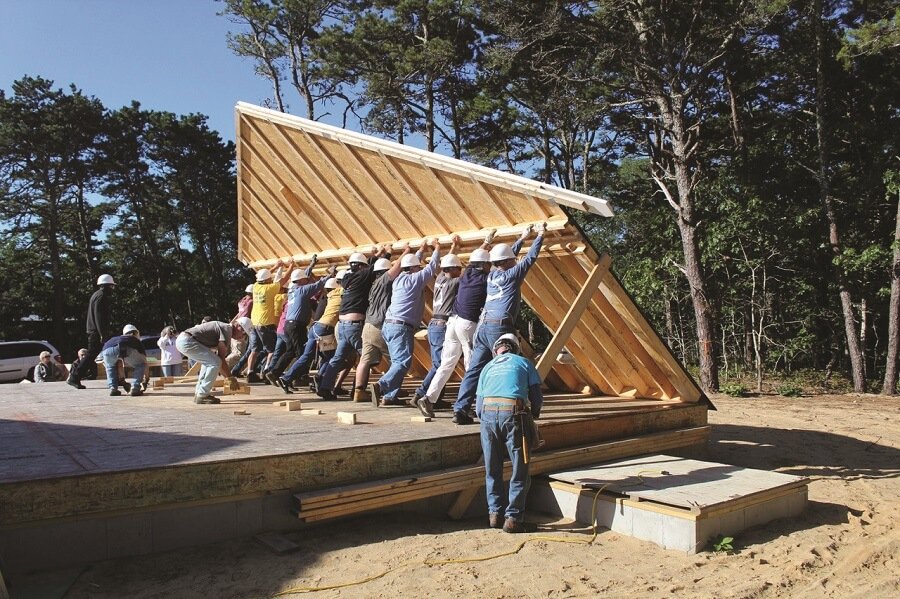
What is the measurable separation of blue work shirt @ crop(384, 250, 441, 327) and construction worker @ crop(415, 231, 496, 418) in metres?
0.50

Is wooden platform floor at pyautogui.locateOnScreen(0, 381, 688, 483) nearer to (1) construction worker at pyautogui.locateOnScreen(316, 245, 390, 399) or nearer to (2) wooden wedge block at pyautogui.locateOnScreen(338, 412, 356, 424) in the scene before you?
(2) wooden wedge block at pyautogui.locateOnScreen(338, 412, 356, 424)

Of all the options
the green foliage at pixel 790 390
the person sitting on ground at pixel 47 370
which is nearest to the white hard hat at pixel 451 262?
the person sitting on ground at pixel 47 370

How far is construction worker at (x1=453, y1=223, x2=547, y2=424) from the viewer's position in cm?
684

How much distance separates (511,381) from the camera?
5582 mm

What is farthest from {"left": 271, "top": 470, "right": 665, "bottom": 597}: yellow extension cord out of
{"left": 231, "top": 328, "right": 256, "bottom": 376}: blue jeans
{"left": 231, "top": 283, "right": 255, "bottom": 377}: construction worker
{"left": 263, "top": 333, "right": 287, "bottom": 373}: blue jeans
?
{"left": 231, "top": 283, "right": 255, "bottom": 377}: construction worker

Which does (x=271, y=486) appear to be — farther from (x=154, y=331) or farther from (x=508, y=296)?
(x=154, y=331)

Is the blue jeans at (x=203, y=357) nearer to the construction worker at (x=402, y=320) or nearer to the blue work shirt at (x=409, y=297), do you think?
the construction worker at (x=402, y=320)

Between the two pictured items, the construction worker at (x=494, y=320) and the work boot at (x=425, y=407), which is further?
the work boot at (x=425, y=407)

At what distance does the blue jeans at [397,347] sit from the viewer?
784 cm

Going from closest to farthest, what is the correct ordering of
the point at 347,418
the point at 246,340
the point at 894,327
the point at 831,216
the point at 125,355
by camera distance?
the point at 347,418
the point at 125,355
the point at 246,340
the point at 894,327
the point at 831,216

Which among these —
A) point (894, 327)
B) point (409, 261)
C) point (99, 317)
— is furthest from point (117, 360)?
point (894, 327)

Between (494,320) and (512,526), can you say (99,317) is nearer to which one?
(494,320)

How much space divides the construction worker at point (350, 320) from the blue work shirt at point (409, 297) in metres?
0.60

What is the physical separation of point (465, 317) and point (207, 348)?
3.15 metres
